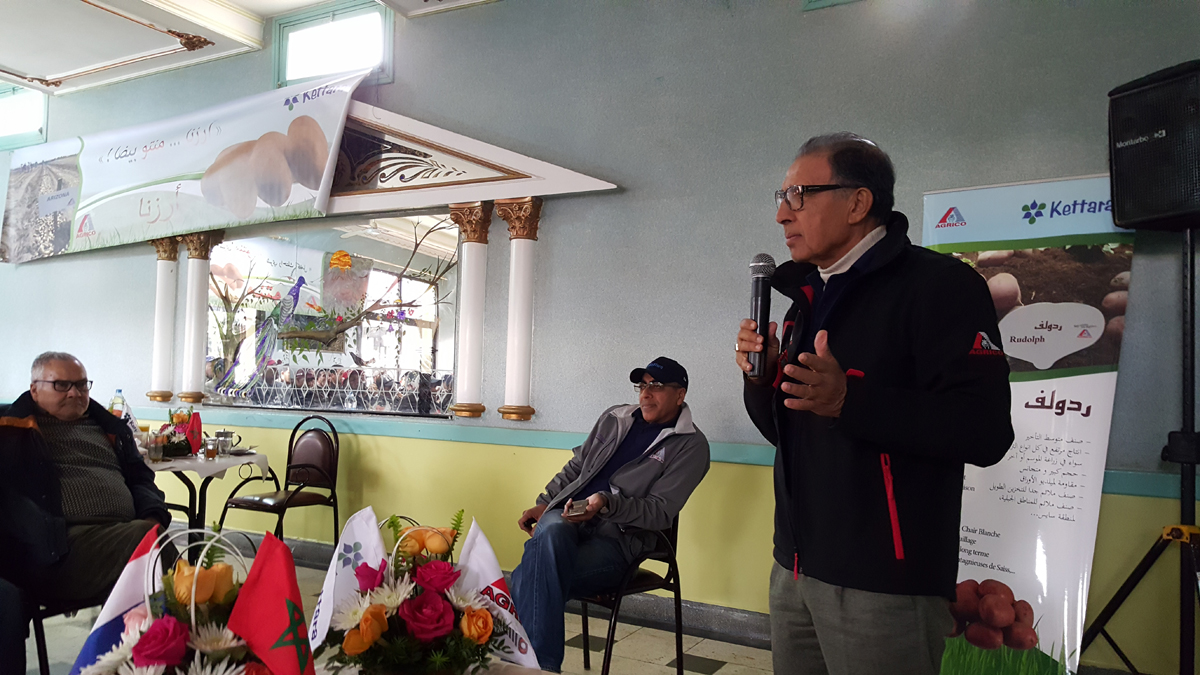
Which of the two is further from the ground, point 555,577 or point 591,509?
point 591,509

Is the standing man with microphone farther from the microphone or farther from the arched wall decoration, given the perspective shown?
the arched wall decoration

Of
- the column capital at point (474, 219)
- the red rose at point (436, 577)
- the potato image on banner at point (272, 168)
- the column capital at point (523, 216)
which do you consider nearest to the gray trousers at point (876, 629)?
the red rose at point (436, 577)

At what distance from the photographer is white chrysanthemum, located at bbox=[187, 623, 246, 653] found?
3.69ft

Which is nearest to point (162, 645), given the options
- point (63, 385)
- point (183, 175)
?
point (63, 385)

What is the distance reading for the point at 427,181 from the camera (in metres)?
5.22

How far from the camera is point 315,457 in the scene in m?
5.25

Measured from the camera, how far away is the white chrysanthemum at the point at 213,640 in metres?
1.12

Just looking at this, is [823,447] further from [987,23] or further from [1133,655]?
[987,23]

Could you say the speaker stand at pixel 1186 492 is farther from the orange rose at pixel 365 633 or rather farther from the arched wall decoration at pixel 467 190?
the orange rose at pixel 365 633

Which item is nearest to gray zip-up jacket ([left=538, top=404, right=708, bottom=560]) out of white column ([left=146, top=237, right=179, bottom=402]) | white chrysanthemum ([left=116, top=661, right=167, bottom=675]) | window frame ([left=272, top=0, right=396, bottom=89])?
white chrysanthemum ([left=116, top=661, right=167, bottom=675])

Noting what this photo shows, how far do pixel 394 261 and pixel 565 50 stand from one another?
180 cm

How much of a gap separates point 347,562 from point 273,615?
287 mm

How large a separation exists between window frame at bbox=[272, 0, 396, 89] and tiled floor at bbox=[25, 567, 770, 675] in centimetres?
353

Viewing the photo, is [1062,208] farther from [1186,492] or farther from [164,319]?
[164,319]
